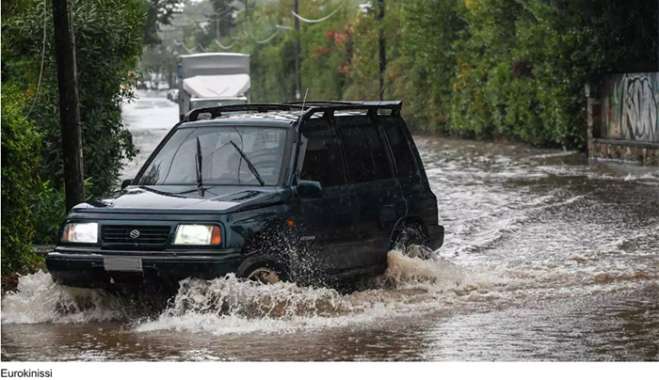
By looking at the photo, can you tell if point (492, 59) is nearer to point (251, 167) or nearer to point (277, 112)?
point (277, 112)

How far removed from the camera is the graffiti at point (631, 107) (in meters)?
33.4

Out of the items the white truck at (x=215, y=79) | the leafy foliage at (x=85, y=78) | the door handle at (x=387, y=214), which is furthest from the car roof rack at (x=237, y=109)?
the white truck at (x=215, y=79)

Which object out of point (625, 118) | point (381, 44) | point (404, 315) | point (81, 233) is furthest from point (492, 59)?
point (81, 233)

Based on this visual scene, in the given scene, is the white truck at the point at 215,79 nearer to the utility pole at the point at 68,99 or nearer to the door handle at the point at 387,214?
the utility pole at the point at 68,99

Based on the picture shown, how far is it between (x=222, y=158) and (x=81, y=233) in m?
1.43

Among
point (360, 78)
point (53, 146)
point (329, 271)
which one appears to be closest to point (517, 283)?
point (329, 271)

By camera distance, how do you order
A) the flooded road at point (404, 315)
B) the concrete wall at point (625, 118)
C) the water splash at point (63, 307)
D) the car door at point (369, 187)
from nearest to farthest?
the flooded road at point (404, 315) < the water splash at point (63, 307) < the car door at point (369, 187) < the concrete wall at point (625, 118)

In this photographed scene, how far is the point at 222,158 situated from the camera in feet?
39.8

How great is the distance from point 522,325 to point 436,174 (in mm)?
20235

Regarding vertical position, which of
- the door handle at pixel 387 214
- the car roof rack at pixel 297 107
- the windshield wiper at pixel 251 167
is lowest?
the door handle at pixel 387 214

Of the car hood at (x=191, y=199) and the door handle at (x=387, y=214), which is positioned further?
the door handle at (x=387, y=214)

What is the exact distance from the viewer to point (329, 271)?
12.1 metres

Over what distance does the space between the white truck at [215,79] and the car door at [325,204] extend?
4043 cm
